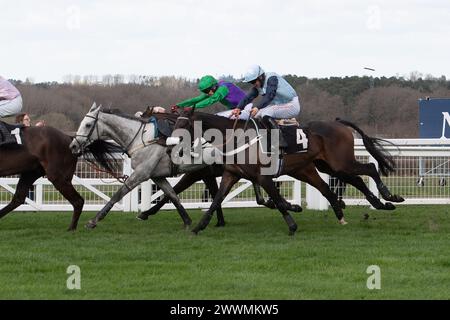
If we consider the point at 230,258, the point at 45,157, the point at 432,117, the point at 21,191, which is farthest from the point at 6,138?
the point at 432,117

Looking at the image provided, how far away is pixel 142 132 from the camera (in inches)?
437

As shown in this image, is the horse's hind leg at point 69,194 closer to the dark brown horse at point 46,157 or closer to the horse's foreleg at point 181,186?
the dark brown horse at point 46,157

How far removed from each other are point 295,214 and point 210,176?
6.29 ft

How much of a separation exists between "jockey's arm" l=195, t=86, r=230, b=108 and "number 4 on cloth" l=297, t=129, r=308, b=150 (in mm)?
987

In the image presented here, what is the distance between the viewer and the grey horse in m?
11.0

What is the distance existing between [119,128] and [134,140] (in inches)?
9.3

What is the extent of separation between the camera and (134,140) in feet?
36.4

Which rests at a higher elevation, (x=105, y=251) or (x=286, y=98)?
(x=286, y=98)

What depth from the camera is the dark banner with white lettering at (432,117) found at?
2628 cm
